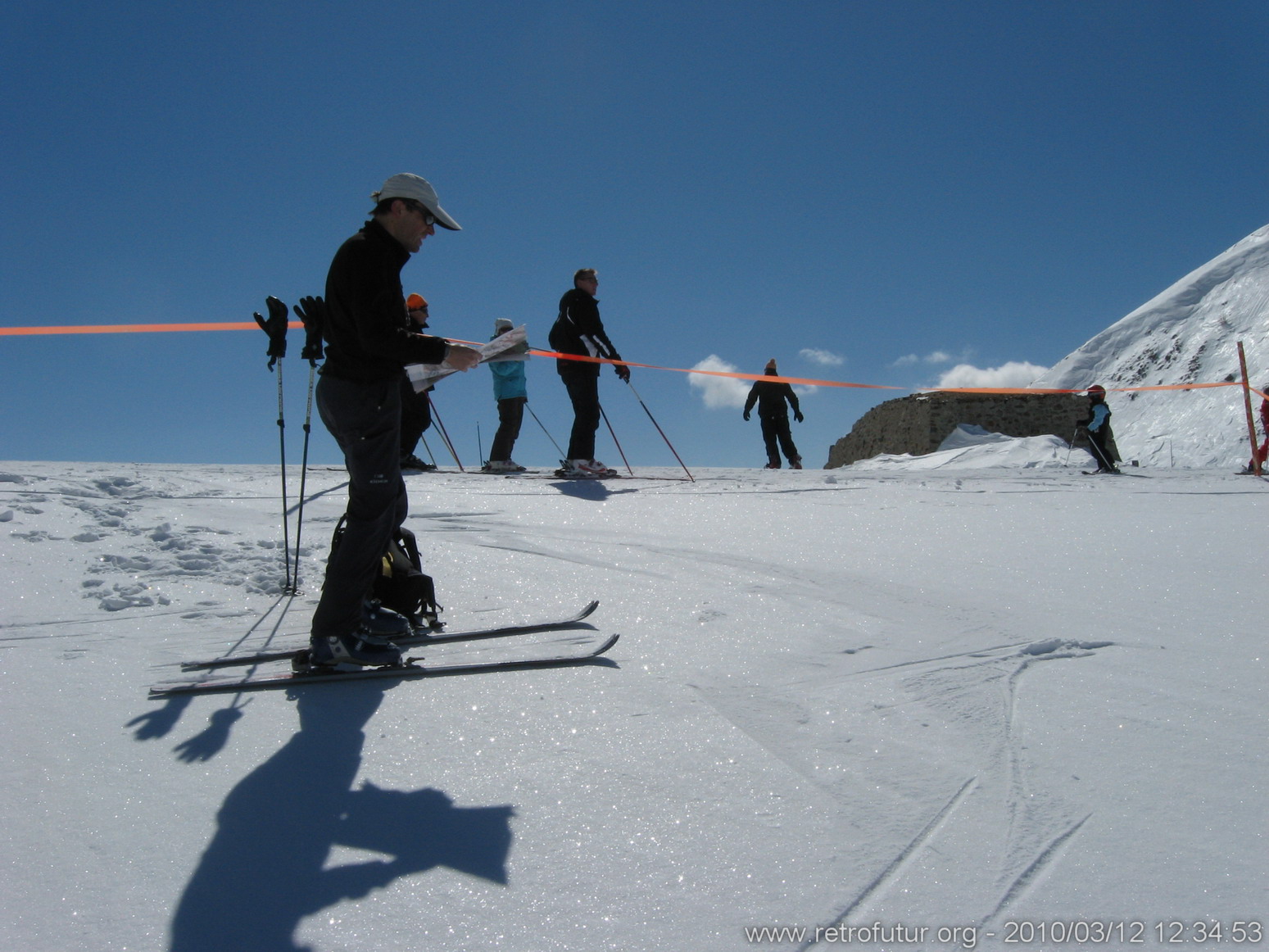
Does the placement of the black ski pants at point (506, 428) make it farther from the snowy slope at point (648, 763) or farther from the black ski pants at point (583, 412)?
the snowy slope at point (648, 763)

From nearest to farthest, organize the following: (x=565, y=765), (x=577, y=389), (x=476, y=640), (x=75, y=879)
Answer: (x=75, y=879) < (x=565, y=765) < (x=476, y=640) < (x=577, y=389)

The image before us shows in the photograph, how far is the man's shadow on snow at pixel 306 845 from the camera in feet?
4.45

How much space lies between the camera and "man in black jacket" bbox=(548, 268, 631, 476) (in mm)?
7258

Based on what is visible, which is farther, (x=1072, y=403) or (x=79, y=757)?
(x=1072, y=403)

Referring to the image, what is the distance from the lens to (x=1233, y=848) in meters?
1.50

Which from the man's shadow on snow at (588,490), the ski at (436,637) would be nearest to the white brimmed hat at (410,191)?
the ski at (436,637)

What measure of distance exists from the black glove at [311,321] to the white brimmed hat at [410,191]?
0.45 metres

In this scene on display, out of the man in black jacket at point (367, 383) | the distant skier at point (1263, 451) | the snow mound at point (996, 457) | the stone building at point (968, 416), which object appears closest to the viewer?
the man in black jacket at point (367, 383)

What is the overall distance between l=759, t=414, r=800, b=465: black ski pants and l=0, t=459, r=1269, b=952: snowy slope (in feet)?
26.4

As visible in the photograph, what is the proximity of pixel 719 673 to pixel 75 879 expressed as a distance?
5.23 ft

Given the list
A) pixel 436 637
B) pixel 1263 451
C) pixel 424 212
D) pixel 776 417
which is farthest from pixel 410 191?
pixel 1263 451

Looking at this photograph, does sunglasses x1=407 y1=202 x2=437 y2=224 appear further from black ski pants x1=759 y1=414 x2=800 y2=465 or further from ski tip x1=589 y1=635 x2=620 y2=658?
black ski pants x1=759 y1=414 x2=800 y2=465

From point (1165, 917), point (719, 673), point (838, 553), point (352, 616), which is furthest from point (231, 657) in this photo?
point (838, 553)

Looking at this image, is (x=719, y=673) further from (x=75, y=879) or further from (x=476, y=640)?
(x=75, y=879)
